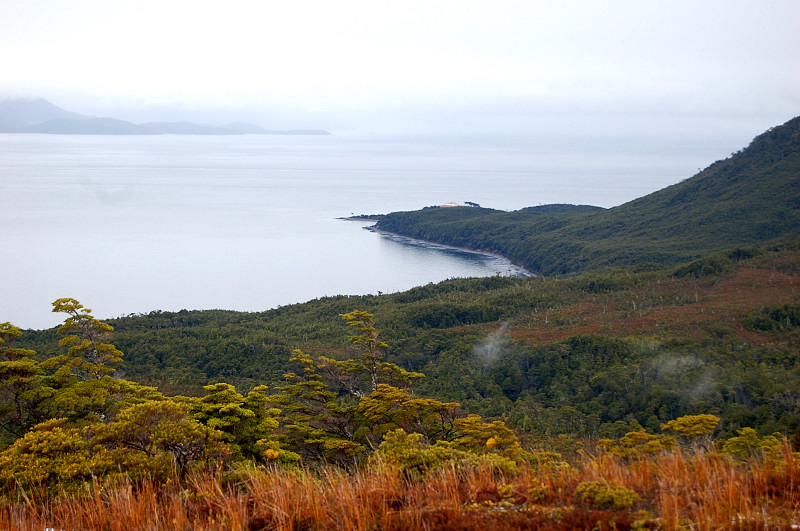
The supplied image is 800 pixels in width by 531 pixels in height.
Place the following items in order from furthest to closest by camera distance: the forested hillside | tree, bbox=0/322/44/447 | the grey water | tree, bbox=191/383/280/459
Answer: the grey water
the forested hillside
tree, bbox=0/322/44/447
tree, bbox=191/383/280/459

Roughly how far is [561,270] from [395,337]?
34.3 metres

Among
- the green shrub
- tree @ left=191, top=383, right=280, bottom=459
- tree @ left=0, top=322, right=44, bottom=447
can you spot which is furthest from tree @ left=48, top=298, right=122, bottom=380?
the green shrub

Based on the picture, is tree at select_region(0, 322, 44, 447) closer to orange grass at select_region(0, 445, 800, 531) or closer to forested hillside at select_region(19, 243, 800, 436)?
orange grass at select_region(0, 445, 800, 531)

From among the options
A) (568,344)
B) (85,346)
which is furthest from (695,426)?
(568,344)

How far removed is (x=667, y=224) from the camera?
65000 millimetres

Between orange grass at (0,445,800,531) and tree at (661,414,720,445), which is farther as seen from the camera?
tree at (661,414,720,445)

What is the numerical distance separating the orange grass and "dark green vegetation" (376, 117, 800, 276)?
1691 inches

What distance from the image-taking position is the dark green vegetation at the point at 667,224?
Result: 183ft

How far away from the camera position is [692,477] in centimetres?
471

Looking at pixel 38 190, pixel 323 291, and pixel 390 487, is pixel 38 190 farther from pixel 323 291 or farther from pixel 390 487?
pixel 390 487

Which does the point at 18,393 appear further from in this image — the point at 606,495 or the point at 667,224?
the point at 667,224

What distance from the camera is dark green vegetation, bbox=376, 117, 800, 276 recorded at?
55.8m

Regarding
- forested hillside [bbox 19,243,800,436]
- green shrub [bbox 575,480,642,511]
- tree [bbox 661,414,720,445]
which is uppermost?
green shrub [bbox 575,480,642,511]

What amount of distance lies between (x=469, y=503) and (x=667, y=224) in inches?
2637
